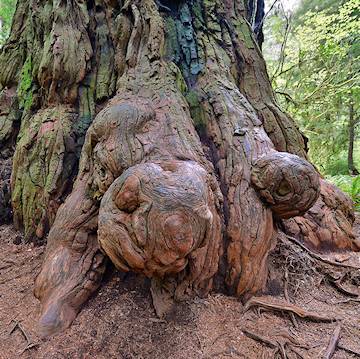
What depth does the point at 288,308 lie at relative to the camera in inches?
77.1

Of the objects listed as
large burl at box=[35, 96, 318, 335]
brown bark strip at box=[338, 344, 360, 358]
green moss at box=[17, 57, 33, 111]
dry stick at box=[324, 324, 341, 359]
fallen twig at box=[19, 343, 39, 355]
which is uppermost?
green moss at box=[17, 57, 33, 111]

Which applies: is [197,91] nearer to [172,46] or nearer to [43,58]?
[172,46]

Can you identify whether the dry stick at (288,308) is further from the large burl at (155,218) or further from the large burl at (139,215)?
the large burl at (155,218)

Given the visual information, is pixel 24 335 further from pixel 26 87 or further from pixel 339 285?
pixel 26 87

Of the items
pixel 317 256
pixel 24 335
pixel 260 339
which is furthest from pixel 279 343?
pixel 24 335

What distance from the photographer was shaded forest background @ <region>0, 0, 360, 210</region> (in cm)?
855

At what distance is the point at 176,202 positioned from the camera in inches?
60.6

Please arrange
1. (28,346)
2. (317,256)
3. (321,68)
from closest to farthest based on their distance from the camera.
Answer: (28,346)
(317,256)
(321,68)

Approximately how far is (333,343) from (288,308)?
29 cm

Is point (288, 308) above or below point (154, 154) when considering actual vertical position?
below

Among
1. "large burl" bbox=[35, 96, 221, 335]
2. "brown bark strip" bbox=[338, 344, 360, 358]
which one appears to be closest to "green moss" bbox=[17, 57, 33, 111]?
"large burl" bbox=[35, 96, 221, 335]

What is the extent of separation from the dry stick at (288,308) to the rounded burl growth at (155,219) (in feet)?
1.99

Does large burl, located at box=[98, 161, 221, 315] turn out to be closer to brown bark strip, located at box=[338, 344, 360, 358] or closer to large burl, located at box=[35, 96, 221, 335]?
large burl, located at box=[35, 96, 221, 335]

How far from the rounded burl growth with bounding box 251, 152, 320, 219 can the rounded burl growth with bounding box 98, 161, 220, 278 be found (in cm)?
54
